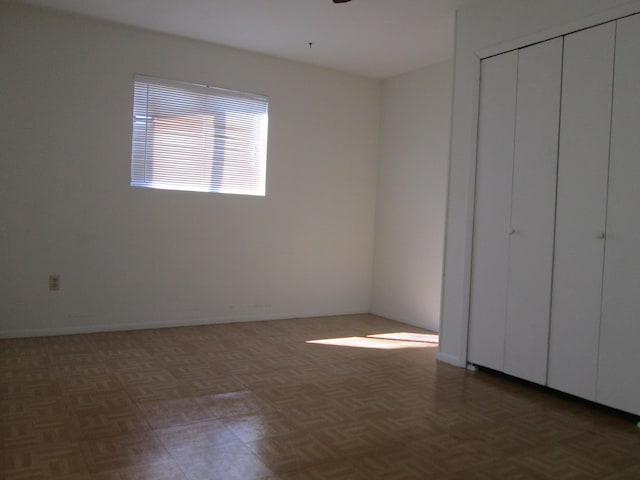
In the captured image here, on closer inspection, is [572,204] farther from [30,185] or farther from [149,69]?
[30,185]

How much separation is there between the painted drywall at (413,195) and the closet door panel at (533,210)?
1.49 metres

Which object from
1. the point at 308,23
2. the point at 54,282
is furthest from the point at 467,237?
the point at 54,282

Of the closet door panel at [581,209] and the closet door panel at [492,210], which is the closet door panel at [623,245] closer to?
the closet door panel at [581,209]

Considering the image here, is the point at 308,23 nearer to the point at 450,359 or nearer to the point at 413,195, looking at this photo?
the point at 413,195

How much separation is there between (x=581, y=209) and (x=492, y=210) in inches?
25.6

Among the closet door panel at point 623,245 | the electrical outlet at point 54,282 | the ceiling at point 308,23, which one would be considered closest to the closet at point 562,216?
the closet door panel at point 623,245

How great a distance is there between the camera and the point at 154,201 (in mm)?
4953

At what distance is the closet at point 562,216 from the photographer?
3066mm

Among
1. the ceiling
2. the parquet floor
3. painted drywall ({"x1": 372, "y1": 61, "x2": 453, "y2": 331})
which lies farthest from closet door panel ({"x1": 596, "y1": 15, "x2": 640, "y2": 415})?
painted drywall ({"x1": 372, "y1": 61, "x2": 453, "y2": 331})

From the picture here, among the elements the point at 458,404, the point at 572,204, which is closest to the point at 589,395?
the point at 458,404

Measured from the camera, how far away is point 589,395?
3.22 meters

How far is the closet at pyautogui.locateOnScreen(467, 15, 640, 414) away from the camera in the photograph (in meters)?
3.07

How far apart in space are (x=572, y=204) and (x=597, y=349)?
0.88 meters

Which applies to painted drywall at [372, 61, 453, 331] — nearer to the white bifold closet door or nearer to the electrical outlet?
the white bifold closet door
